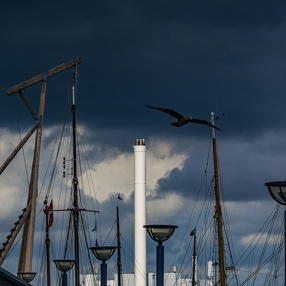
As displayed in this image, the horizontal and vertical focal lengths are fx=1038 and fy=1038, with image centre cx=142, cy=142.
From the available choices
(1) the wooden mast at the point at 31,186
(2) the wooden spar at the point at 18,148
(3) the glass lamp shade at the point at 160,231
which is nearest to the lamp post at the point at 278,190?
(3) the glass lamp shade at the point at 160,231

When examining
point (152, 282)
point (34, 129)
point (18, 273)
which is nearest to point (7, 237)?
point (18, 273)

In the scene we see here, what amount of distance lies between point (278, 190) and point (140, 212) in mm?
93889

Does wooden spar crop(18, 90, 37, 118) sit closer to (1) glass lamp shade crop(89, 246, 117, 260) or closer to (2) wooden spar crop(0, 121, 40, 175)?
(2) wooden spar crop(0, 121, 40, 175)

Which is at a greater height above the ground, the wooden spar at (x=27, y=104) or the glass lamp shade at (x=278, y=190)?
the wooden spar at (x=27, y=104)

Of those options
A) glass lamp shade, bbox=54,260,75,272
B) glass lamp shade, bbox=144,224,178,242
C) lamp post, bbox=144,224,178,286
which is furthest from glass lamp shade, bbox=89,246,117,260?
glass lamp shade, bbox=144,224,178,242

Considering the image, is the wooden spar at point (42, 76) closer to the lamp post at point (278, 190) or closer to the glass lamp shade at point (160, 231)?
the glass lamp shade at point (160, 231)

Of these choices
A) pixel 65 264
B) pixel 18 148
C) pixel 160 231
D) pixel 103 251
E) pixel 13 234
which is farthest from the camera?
pixel 18 148

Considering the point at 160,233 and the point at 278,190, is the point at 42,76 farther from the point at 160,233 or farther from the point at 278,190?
the point at 278,190

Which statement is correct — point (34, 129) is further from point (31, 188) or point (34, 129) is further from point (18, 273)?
point (18, 273)

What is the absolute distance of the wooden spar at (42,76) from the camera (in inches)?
3194

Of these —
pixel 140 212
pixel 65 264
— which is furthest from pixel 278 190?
pixel 140 212

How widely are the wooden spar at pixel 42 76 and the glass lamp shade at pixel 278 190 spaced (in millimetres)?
51660

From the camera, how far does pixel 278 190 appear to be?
31.2 metres

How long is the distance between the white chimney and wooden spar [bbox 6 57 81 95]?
1572 inches
